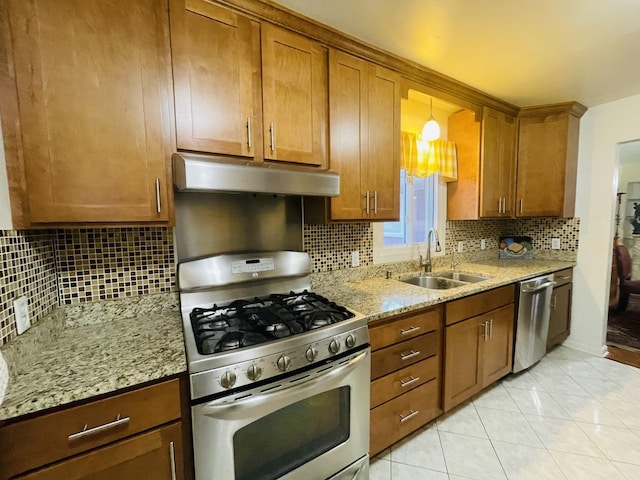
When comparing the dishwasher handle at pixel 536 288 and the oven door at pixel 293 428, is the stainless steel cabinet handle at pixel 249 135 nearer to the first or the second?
the oven door at pixel 293 428

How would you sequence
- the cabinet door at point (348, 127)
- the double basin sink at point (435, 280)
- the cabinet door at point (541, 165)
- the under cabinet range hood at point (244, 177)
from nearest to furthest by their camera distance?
the under cabinet range hood at point (244, 177) → the cabinet door at point (348, 127) → the double basin sink at point (435, 280) → the cabinet door at point (541, 165)

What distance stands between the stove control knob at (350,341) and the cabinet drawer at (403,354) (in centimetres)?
24

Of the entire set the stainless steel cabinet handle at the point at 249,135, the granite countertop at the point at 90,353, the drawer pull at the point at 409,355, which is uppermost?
the stainless steel cabinet handle at the point at 249,135

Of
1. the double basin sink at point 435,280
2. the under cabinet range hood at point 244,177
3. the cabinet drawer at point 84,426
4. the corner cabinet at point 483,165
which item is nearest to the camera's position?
the cabinet drawer at point 84,426

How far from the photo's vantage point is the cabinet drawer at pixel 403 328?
1.42 meters

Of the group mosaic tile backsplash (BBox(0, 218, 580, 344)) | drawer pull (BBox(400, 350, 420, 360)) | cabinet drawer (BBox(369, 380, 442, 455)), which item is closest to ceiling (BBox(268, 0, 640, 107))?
mosaic tile backsplash (BBox(0, 218, 580, 344))

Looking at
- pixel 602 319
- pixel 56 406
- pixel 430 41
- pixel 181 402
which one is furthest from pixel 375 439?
pixel 602 319

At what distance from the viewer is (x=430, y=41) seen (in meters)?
1.62

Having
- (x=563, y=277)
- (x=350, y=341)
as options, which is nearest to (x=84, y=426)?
(x=350, y=341)

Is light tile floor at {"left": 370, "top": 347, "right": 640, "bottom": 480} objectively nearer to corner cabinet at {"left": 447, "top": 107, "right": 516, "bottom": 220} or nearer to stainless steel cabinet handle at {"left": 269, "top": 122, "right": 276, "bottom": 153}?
corner cabinet at {"left": 447, "top": 107, "right": 516, "bottom": 220}

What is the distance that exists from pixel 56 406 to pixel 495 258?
3.64 metres

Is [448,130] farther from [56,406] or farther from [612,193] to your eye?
[56,406]

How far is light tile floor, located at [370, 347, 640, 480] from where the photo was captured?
1502 mm

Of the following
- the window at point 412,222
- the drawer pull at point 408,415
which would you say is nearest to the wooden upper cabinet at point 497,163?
the window at point 412,222
